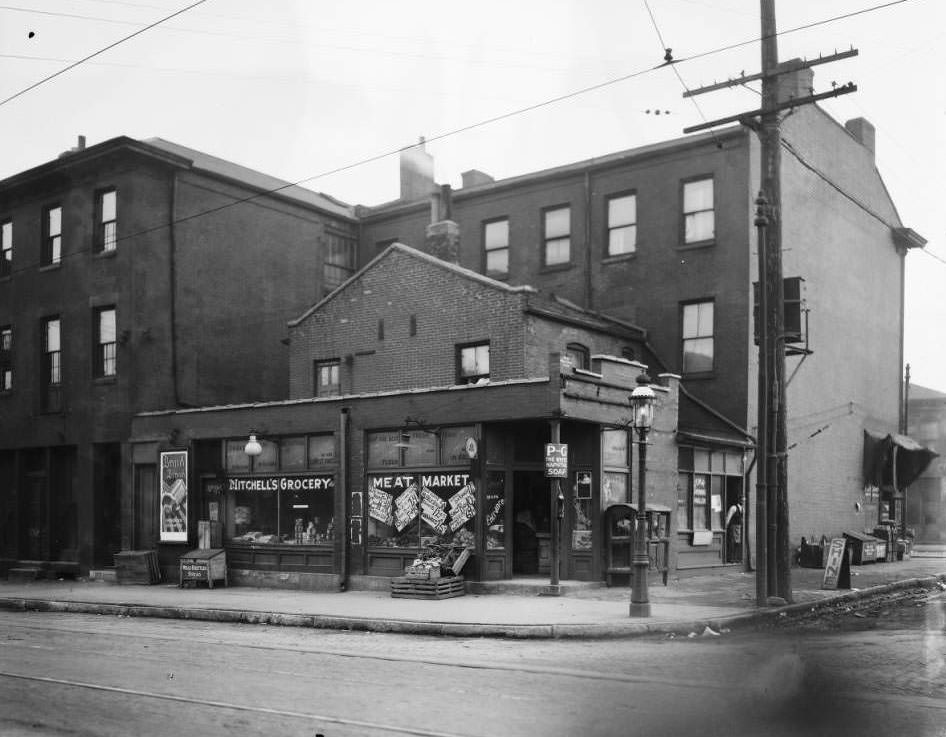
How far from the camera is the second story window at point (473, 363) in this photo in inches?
892

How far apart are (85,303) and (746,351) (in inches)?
688

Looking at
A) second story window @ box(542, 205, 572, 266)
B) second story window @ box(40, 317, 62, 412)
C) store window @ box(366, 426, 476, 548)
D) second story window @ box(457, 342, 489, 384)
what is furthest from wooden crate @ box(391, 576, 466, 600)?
second story window @ box(40, 317, 62, 412)

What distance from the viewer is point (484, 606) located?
1700 cm

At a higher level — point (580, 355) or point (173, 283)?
point (173, 283)

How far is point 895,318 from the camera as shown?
35000 mm

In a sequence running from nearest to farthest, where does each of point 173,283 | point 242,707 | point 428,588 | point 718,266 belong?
point 242,707 → point 428,588 → point 718,266 → point 173,283

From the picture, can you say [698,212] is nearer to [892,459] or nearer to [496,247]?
[496,247]

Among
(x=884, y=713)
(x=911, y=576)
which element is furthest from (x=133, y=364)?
(x=884, y=713)

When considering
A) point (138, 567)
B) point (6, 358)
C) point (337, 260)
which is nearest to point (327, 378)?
point (138, 567)

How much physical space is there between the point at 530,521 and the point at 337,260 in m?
Result: 14.4

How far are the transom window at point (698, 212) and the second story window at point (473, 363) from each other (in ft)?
24.5

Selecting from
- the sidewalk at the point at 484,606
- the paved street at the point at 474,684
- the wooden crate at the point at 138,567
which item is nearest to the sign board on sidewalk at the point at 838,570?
the sidewalk at the point at 484,606

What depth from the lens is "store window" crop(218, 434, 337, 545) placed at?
73.0 feet

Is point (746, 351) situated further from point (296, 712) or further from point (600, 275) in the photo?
point (296, 712)
